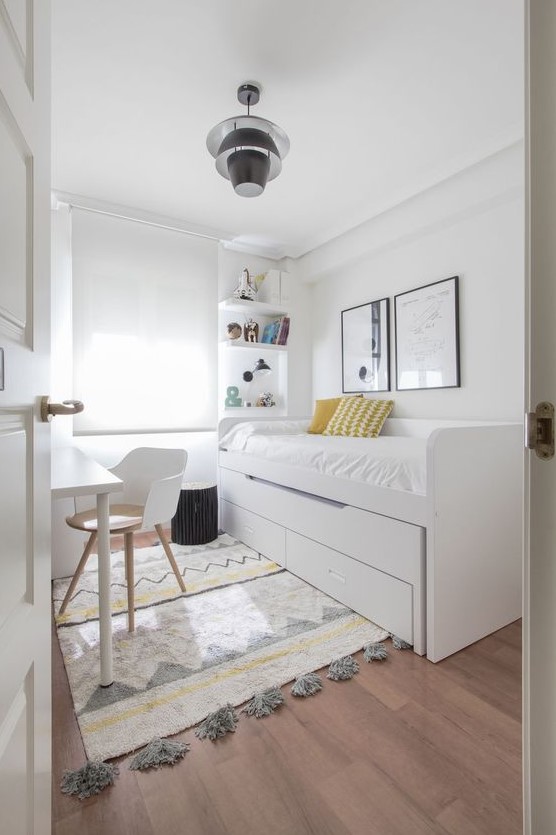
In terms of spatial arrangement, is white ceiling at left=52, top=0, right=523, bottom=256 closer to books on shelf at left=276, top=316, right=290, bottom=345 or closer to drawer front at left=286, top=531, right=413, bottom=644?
books on shelf at left=276, top=316, right=290, bottom=345

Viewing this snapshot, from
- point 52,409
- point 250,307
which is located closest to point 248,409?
point 250,307

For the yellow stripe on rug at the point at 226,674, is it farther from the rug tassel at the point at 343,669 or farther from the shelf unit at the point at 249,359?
the shelf unit at the point at 249,359

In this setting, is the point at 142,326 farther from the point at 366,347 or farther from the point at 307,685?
the point at 307,685

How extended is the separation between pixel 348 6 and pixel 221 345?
7.94 ft

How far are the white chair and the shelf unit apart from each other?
4.33 feet

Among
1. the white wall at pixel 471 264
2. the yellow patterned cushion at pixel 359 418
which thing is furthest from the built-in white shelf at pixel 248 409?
the white wall at pixel 471 264

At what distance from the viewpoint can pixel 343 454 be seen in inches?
82.7

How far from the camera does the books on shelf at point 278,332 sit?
3.73m

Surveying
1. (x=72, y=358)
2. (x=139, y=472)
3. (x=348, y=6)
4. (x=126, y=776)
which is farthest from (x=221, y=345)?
(x=126, y=776)

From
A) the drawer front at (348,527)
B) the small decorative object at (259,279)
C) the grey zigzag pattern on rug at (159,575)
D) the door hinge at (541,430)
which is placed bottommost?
the grey zigzag pattern on rug at (159,575)

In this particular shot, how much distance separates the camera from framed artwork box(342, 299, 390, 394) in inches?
125

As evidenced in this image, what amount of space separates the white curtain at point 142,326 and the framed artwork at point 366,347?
3.75 feet

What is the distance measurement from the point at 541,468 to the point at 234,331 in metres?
3.23

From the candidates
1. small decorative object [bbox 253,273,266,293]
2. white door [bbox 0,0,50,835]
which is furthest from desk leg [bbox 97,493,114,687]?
small decorative object [bbox 253,273,266,293]
